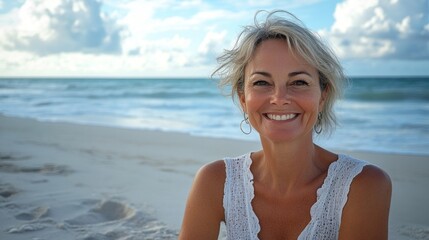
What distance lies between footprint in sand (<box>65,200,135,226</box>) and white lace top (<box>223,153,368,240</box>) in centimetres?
181

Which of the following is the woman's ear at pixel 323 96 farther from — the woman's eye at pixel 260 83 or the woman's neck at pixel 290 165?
the woman's eye at pixel 260 83

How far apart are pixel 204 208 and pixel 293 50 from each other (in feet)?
3.44

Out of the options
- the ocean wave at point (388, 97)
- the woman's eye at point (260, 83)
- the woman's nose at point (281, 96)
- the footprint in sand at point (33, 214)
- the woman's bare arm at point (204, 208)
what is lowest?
the footprint in sand at point (33, 214)

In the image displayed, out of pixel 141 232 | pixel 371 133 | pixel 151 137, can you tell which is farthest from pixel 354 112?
pixel 141 232

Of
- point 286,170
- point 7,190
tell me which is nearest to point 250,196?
point 286,170

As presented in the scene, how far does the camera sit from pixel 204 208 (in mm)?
2373

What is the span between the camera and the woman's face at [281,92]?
6.93 feet

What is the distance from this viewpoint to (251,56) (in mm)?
2240

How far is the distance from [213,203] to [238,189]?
172 millimetres

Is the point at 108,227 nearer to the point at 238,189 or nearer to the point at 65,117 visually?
the point at 238,189

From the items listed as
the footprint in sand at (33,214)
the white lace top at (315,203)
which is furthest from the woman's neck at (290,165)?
the footprint in sand at (33,214)

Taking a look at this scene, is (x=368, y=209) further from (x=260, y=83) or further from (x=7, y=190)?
(x=7, y=190)

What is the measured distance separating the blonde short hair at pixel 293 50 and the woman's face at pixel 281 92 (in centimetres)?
4

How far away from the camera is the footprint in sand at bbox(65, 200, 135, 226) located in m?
3.73
